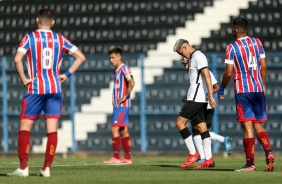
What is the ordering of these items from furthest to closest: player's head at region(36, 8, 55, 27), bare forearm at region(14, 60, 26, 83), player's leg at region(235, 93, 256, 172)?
player's leg at region(235, 93, 256, 172), player's head at region(36, 8, 55, 27), bare forearm at region(14, 60, 26, 83)

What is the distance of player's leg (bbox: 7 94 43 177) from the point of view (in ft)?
37.2

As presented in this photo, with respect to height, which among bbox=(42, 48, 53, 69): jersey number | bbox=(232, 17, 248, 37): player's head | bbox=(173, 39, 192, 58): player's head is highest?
bbox=(232, 17, 248, 37): player's head

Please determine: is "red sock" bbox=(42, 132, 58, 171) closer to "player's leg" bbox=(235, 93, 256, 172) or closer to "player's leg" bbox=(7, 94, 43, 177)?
"player's leg" bbox=(7, 94, 43, 177)

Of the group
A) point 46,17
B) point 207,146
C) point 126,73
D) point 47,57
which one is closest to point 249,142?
point 207,146

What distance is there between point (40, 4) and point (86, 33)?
170 centimetres

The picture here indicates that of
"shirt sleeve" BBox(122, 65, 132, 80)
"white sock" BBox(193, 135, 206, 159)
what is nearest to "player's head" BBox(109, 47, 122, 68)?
"shirt sleeve" BBox(122, 65, 132, 80)

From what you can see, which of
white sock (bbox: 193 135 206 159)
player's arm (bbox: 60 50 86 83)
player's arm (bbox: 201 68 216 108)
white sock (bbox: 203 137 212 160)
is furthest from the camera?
white sock (bbox: 193 135 206 159)

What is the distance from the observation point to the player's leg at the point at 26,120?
1133cm

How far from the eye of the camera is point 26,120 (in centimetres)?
1140

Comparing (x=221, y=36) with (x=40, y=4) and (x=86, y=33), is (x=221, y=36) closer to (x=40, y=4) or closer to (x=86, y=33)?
(x=86, y=33)

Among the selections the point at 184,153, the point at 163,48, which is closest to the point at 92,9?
the point at 163,48

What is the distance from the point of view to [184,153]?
21.2 meters

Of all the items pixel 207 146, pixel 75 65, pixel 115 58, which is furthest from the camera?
pixel 115 58

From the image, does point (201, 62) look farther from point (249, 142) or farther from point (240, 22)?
point (249, 142)
